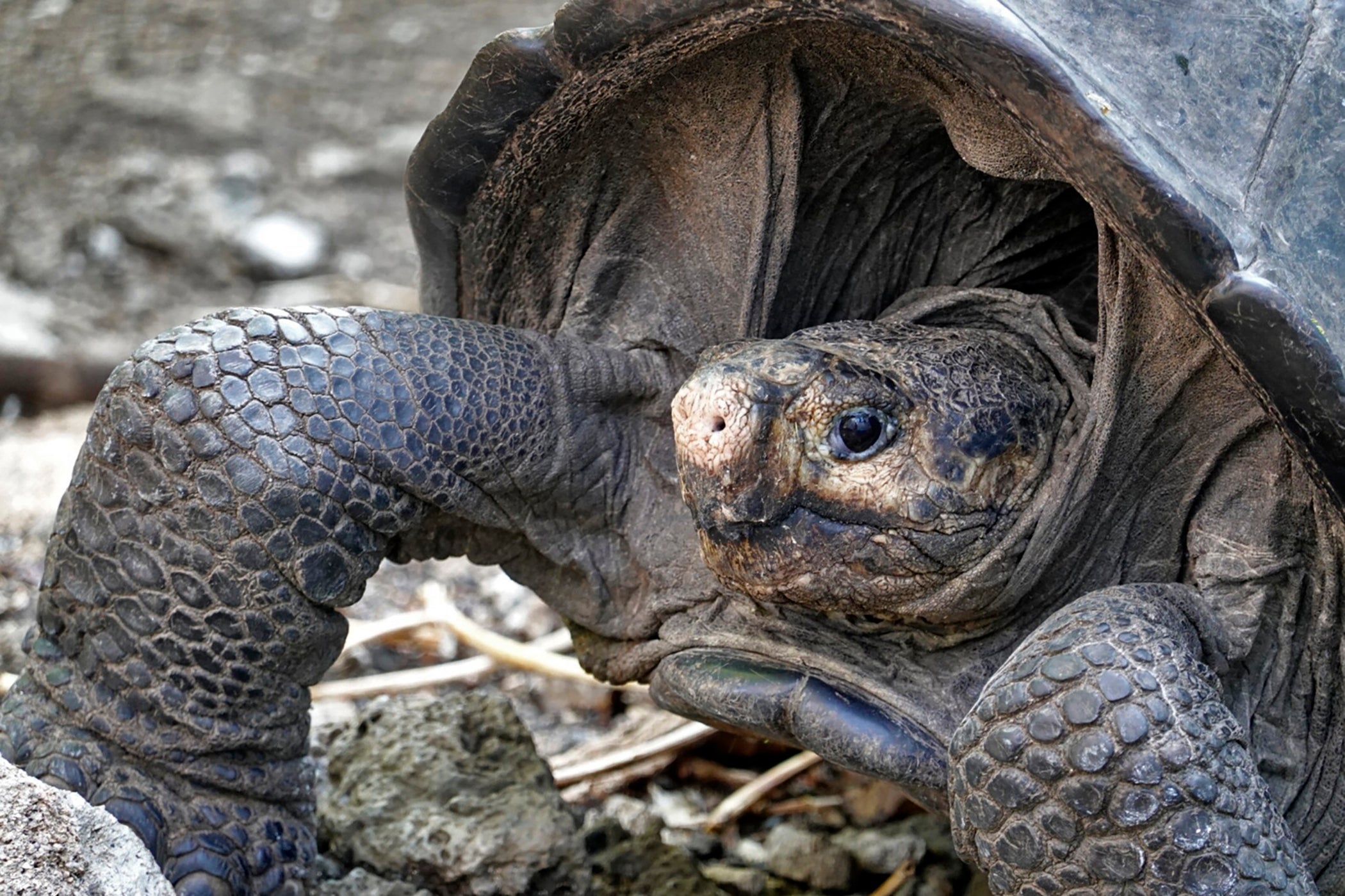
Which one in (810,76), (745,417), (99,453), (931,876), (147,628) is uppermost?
(810,76)

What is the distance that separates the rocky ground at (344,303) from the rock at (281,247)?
0.01 m

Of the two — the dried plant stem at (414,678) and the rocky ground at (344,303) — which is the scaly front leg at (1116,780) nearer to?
the rocky ground at (344,303)

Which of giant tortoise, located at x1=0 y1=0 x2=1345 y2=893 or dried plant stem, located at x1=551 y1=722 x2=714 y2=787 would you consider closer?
giant tortoise, located at x1=0 y1=0 x2=1345 y2=893

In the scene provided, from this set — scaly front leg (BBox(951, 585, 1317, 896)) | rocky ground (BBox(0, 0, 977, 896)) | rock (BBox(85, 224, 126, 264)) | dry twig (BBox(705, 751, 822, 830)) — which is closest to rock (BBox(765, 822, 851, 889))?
rocky ground (BBox(0, 0, 977, 896))

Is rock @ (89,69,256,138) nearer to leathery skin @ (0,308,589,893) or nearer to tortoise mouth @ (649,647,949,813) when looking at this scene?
leathery skin @ (0,308,589,893)

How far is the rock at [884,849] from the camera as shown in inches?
109

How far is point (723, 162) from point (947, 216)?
0.36 metres

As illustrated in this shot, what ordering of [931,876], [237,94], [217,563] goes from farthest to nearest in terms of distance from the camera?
1. [237,94]
2. [931,876]
3. [217,563]

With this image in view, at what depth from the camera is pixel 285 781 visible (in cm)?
229

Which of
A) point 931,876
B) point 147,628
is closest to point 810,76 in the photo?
point 147,628

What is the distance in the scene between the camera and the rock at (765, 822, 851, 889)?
2.76 m

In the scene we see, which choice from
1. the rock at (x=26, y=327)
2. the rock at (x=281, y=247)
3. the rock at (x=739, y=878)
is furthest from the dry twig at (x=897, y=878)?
the rock at (x=281, y=247)

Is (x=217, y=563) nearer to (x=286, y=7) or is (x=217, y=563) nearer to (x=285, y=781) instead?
(x=285, y=781)

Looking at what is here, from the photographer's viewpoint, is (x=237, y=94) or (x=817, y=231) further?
(x=237, y=94)
